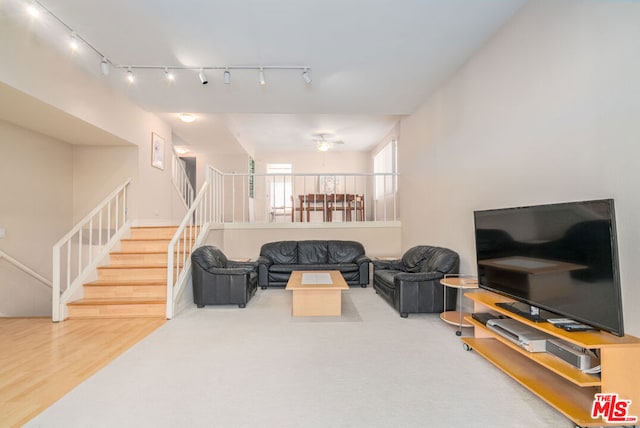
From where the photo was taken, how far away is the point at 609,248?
5.24ft

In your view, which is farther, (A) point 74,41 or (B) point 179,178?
(B) point 179,178

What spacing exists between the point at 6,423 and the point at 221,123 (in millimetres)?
5185

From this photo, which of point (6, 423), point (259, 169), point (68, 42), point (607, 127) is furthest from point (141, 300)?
point (259, 169)

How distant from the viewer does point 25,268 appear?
411 centimetres

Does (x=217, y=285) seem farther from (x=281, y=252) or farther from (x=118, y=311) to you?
(x=281, y=252)

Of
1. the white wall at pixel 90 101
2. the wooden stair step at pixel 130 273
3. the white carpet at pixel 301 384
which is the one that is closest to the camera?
the white carpet at pixel 301 384

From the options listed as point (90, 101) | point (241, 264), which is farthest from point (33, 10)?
point (241, 264)

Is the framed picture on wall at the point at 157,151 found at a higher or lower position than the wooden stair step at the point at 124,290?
higher

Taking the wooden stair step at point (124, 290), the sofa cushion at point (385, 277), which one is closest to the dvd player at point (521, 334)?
the sofa cushion at point (385, 277)

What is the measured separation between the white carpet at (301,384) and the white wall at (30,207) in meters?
2.67

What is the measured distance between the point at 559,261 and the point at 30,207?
616 cm

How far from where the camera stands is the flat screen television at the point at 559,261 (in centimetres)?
162

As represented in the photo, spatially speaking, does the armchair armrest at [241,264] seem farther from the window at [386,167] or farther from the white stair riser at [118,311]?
the window at [386,167]

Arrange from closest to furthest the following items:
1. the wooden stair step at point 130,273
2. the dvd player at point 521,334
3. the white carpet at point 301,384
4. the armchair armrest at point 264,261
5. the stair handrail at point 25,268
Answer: the white carpet at point 301,384 → the dvd player at point 521,334 → the stair handrail at point 25,268 → the wooden stair step at point 130,273 → the armchair armrest at point 264,261
